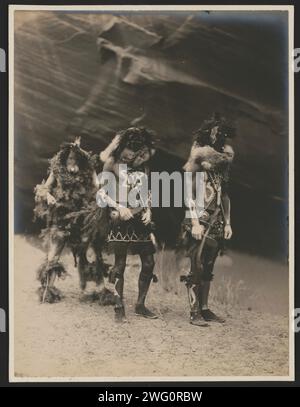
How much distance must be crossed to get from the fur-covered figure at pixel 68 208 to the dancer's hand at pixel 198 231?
2.95 feet

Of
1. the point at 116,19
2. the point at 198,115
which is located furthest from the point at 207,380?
the point at 116,19

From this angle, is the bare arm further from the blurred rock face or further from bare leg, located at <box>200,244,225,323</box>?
bare leg, located at <box>200,244,225,323</box>

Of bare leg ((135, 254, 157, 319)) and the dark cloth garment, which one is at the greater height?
the dark cloth garment

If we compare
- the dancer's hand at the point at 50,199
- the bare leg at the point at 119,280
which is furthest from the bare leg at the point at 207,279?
the dancer's hand at the point at 50,199

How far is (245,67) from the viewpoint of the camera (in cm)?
489

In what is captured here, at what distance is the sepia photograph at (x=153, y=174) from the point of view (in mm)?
4828

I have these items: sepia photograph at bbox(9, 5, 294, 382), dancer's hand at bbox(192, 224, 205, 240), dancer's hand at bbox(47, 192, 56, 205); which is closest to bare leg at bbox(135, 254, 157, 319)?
sepia photograph at bbox(9, 5, 294, 382)

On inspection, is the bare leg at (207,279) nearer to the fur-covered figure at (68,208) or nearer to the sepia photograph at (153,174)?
the sepia photograph at (153,174)

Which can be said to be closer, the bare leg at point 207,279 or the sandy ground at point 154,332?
the sandy ground at point 154,332

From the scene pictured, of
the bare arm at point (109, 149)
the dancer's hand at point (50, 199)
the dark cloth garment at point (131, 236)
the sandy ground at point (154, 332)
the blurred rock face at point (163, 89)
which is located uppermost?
the blurred rock face at point (163, 89)

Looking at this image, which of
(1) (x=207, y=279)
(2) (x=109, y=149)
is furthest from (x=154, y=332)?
(2) (x=109, y=149)

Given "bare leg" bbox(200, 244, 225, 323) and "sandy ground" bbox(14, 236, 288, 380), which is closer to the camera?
"sandy ground" bbox(14, 236, 288, 380)

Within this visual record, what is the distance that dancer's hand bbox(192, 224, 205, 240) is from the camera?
4852mm

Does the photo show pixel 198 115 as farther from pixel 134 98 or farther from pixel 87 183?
pixel 87 183
